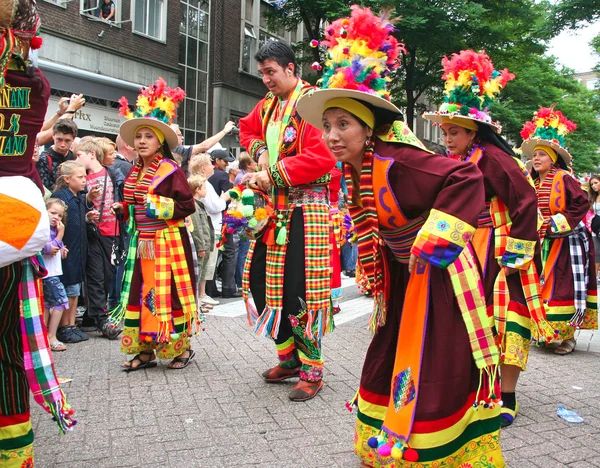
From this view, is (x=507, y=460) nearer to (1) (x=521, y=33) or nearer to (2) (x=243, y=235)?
(2) (x=243, y=235)

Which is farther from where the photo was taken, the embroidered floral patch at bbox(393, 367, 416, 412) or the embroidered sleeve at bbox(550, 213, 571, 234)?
the embroidered sleeve at bbox(550, 213, 571, 234)

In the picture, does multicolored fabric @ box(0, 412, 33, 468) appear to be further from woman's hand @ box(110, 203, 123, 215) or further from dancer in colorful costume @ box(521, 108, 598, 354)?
dancer in colorful costume @ box(521, 108, 598, 354)

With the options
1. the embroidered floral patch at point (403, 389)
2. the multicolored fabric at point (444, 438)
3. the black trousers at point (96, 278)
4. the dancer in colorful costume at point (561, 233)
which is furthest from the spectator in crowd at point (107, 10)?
the embroidered floral patch at point (403, 389)

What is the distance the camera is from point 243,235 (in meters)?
4.56

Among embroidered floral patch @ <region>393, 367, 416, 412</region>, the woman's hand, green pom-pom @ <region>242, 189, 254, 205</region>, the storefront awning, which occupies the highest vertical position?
the storefront awning

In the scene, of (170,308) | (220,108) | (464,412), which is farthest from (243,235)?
(220,108)

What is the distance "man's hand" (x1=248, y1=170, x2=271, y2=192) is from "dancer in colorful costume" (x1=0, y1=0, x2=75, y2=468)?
177 centimetres

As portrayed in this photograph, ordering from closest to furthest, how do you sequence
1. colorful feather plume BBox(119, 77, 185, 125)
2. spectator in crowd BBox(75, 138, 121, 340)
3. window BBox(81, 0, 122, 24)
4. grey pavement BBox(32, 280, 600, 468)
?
grey pavement BBox(32, 280, 600, 468) < colorful feather plume BBox(119, 77, 185, 125) < spectator in crowd BBox(75, 138, 121, 340) < window BBox(81, 0, 122, 24)

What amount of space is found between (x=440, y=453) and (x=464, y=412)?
0.71ft

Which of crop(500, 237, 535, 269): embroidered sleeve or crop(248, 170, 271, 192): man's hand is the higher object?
crop(248, 170, 271, 192): man's hand

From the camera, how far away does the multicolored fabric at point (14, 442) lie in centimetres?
269

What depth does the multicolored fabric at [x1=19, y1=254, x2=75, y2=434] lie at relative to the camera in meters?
2.75

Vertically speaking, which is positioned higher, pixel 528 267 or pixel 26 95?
pixel 26 95

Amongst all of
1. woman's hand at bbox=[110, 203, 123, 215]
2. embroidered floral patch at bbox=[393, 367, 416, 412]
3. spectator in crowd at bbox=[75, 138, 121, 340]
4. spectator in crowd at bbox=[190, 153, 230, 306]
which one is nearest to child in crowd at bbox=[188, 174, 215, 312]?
spectator in crowd at bbox=[190, 153, 230, 306]
